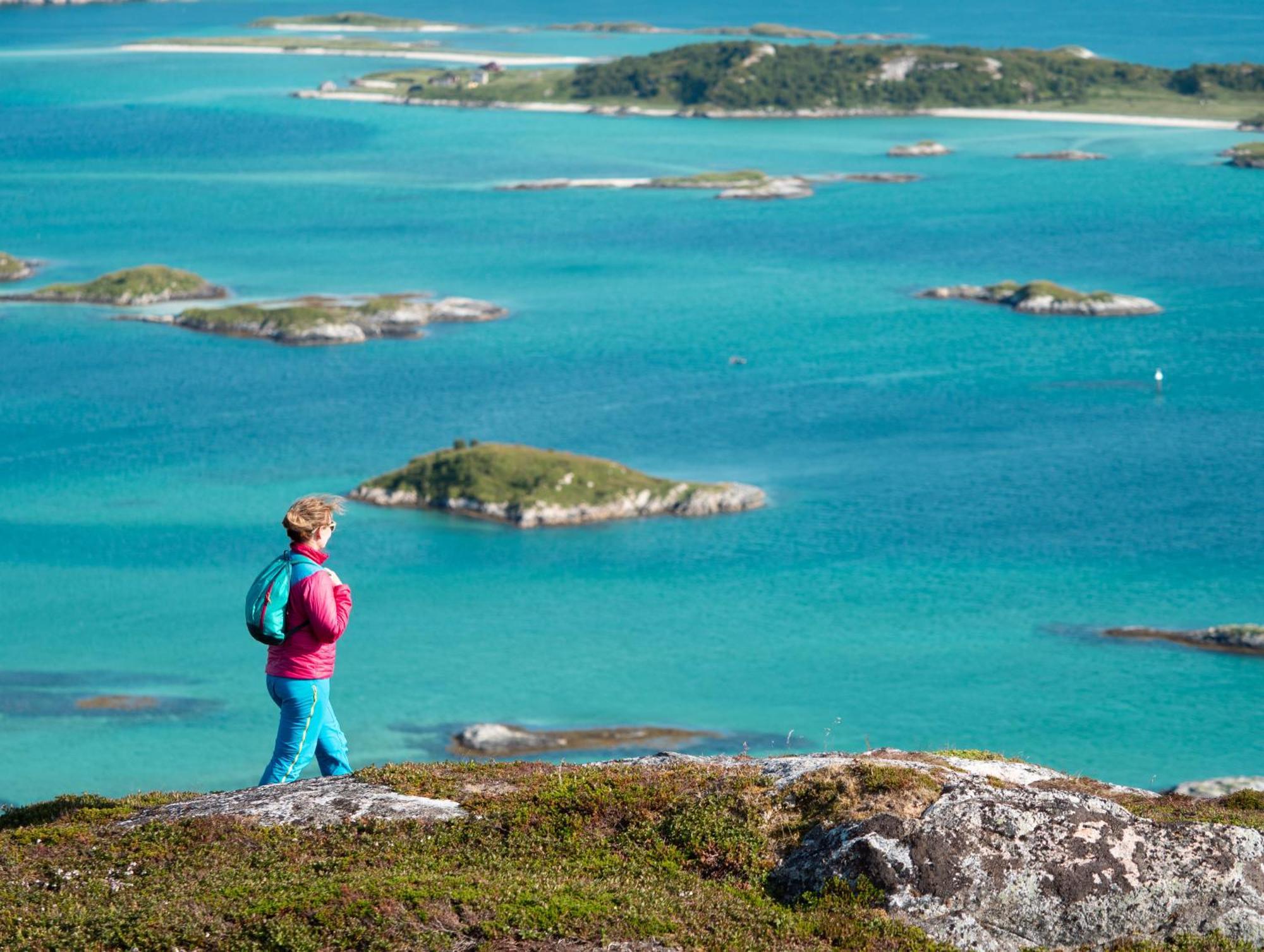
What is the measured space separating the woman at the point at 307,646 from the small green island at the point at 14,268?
599ft

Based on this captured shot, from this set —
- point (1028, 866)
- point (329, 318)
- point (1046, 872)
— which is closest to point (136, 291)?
point (329, 318)

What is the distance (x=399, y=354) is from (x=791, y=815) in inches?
5493

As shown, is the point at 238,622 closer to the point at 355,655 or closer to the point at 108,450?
the point at 355,655


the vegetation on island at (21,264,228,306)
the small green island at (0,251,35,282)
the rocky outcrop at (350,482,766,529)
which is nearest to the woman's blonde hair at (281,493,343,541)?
the rocky outcrop at (350,482,766,529)

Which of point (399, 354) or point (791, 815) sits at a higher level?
point (791, 815)

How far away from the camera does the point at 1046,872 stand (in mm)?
16250

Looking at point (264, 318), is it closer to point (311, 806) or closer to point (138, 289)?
point (138, 289)

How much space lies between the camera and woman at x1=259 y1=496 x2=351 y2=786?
18094 mm

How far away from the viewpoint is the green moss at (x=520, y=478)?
11075 centimetres

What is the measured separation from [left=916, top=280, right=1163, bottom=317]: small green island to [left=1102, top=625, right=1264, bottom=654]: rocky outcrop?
83.3 m

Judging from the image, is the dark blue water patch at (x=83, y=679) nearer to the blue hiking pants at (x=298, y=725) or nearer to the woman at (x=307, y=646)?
the blue hiking pants at (x=298, y=725)

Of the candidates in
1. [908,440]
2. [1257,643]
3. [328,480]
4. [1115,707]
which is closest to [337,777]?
[1115,707]

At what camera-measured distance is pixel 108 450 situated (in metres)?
130

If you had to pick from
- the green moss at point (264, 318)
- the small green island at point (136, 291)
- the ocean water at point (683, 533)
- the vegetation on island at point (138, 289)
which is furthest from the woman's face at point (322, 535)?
the vegetation on island at point (138, 289)
